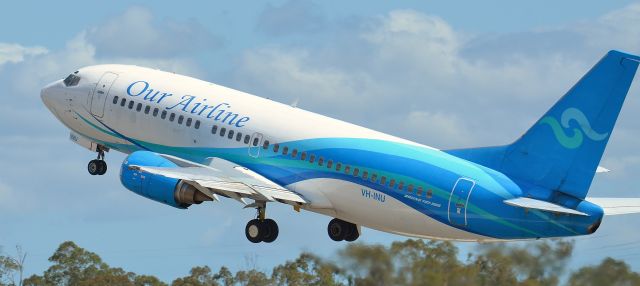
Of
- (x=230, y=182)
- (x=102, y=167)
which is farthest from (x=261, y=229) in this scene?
(x=102, y=167)

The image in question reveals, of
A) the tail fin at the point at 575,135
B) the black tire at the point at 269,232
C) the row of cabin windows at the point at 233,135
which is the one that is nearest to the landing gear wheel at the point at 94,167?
the row of cabin windows at the point at 233,135

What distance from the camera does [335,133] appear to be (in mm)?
63656

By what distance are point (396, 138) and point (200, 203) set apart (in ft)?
24.1

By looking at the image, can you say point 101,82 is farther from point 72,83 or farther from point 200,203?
point 200,203

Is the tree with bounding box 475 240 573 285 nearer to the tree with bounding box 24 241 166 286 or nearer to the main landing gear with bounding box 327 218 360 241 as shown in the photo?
the main landing gear with bounding box 327 218 360 241

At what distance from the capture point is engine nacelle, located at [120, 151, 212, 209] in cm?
6341

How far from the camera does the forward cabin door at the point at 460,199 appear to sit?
59.8 meters

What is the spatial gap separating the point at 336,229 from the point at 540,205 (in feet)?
36.2

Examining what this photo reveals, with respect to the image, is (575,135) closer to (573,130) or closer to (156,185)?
(573,130)

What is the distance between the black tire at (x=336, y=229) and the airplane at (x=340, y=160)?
4cm

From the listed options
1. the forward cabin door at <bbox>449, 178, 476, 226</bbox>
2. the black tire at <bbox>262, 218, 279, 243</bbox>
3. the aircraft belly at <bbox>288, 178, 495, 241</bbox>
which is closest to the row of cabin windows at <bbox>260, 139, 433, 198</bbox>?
the aircraft belly at <bbox>288, 178, 495, 241</bbox>

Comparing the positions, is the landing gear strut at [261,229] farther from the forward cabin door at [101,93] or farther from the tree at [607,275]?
the tree at [607,275]

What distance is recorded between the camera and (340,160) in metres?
62.9

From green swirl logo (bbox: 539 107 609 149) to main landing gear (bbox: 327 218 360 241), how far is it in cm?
1056
